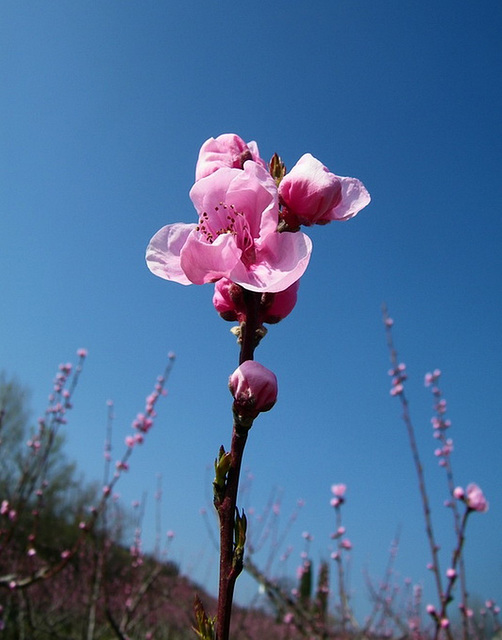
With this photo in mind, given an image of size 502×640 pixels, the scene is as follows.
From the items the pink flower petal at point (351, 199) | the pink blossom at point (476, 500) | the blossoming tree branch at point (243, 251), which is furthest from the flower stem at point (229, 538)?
the pink blossom at point (476, 500)

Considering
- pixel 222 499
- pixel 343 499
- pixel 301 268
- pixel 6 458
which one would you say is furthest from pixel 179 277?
pixel 6 458

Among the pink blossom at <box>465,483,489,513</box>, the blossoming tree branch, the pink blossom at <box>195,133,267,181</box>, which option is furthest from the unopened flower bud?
the pink blossom at <box>465,483,489,513</box>

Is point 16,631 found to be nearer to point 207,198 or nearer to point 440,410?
point 440,410

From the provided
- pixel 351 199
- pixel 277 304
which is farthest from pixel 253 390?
pixel 351 199

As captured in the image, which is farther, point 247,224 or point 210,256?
point 247,224

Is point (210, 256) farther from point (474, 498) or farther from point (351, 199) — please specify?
point (474, 498)

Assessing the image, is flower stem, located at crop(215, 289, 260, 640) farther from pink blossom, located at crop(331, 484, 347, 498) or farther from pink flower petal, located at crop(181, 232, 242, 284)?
pink blossom, located at crop(331, 484, 347, 498)
